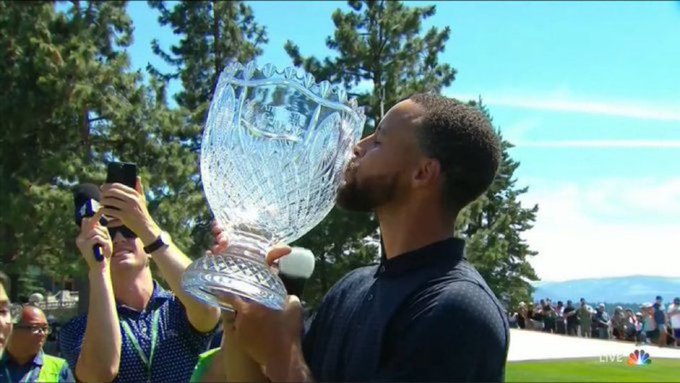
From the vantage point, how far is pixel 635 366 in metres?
5.51

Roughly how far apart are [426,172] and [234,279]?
0.49m

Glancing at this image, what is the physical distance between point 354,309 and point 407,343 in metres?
0.22

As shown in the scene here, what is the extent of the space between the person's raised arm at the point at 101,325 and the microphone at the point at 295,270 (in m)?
0.71

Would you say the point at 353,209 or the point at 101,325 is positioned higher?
the point at 353,209

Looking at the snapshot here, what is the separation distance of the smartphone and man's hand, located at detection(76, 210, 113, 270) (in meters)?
0.16

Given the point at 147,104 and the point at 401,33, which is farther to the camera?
the point at 401,33

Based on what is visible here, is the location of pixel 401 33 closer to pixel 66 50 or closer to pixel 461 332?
pixel 66 50

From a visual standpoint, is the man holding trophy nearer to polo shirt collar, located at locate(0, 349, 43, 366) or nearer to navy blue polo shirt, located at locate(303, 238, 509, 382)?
navy blue polo shirt, located at locate(303, 238, 509, 382)

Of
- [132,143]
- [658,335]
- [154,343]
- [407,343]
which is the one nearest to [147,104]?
[132,143]

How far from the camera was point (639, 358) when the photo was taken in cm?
560

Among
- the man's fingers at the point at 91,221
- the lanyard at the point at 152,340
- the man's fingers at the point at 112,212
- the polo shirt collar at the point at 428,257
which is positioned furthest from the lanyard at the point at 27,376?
the polo shirt collar at the point at 428,257

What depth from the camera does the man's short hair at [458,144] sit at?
1.71 meters

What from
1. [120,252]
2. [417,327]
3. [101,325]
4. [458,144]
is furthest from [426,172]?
[120,252]

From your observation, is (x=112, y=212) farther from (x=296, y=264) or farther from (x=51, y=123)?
(x=51, y=123)
